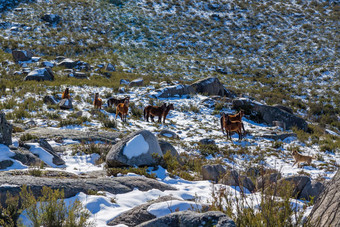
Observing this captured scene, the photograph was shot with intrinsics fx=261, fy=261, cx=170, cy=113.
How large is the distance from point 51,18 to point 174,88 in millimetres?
30784

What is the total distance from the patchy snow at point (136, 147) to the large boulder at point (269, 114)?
41.3 ft

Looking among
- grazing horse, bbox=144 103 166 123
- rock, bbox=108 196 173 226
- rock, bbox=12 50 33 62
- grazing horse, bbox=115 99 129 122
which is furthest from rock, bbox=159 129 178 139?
rock, bbox=12 50 33 62

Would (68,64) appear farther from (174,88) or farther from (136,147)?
(136,147)

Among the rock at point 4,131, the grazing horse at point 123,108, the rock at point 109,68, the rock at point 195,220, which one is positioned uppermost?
the rock at point 195,220

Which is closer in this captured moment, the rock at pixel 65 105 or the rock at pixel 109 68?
the rock at pixel 65 105

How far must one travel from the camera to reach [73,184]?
438cm

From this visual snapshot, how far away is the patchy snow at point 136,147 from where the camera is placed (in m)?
6.73

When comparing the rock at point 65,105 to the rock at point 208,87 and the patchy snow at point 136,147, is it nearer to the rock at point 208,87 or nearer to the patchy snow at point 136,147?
the patchy snow at point 136,147

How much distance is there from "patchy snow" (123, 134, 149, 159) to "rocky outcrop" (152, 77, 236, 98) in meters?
13.4

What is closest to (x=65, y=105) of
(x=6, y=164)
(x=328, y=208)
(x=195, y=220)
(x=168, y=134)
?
(x=168, y=134)

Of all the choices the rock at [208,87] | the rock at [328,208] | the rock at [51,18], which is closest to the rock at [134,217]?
the rock at [328,208]

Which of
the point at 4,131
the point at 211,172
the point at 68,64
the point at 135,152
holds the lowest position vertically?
the point at 68,64

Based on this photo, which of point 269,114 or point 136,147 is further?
point 269,114

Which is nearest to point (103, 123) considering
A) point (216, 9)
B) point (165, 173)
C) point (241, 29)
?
point (165, 173)
